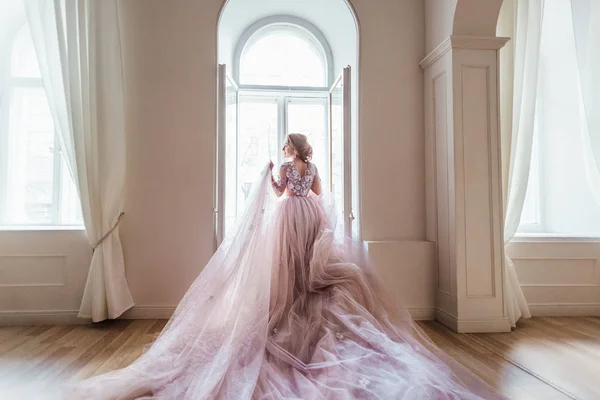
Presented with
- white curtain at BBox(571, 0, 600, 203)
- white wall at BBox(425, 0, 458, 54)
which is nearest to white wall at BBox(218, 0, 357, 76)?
white wall at BBox(425, 0, 458, 54)

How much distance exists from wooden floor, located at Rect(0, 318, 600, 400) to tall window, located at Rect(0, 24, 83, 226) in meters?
1.12

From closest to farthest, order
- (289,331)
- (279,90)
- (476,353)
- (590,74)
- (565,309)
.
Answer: (289,331)
(476,353)
(590,74)
(565,309)
(279,90)

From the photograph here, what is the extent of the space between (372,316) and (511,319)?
1591 millimetres

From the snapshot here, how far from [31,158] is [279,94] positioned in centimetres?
262

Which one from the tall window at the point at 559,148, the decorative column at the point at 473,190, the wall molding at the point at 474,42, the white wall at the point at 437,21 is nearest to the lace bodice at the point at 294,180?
the decorative column at the point at 473,190

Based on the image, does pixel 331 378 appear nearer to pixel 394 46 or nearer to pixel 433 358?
pixel 433 358

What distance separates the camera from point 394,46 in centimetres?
357

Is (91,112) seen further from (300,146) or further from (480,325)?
(480,325)

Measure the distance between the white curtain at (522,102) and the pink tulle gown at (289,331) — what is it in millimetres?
1604

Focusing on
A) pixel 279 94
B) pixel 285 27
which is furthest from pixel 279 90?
pixel 285 27

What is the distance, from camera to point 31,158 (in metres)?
3.73

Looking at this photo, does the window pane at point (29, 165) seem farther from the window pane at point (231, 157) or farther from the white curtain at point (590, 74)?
the white curtain at point (590, 74)

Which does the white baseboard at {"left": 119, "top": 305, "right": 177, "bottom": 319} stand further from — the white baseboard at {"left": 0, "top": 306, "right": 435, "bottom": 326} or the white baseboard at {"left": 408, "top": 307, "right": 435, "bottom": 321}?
the white baseboard at {"left": 408, "top": 307, "right": 435, "bottom": 321}

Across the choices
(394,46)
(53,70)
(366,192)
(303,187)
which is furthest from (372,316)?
(53,70)
